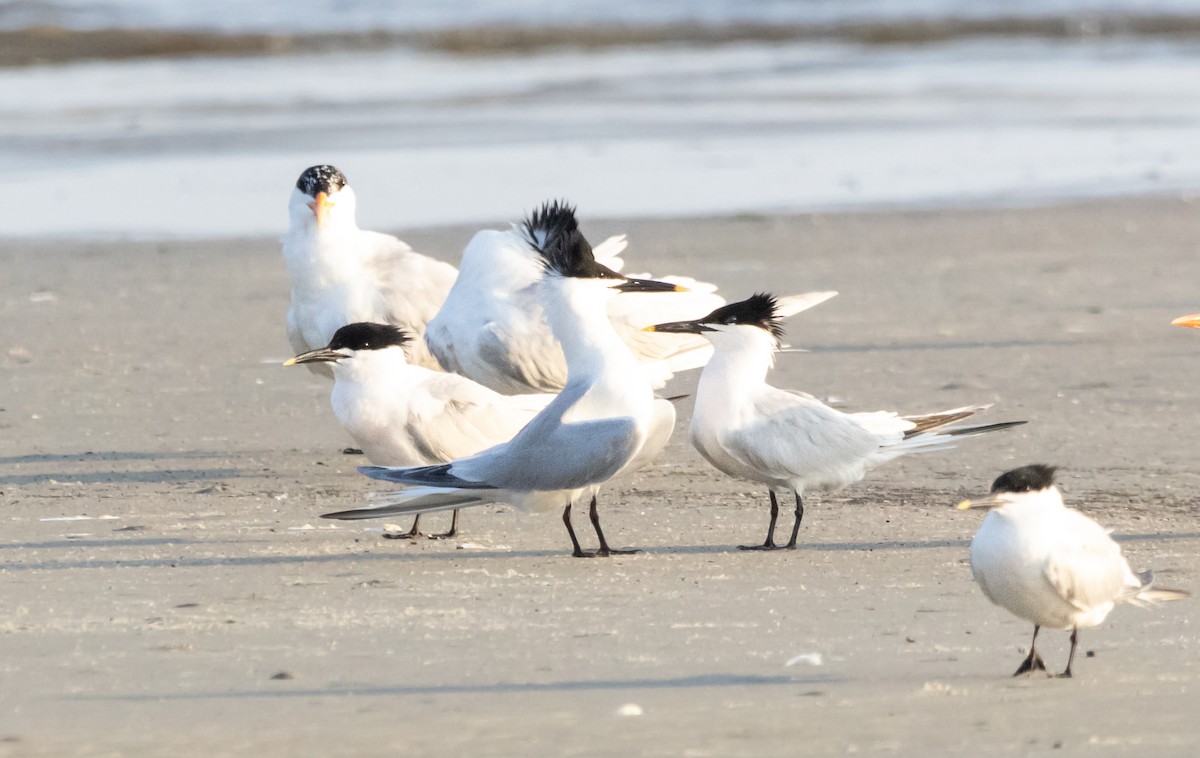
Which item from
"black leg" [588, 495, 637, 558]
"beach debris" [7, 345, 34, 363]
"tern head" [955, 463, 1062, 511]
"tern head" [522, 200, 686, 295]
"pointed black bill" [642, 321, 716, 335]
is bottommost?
"black leg" [588, 495, 637, 558]

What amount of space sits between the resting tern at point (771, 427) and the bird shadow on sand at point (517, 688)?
4.11 ft

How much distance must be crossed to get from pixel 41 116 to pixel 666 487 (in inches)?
535

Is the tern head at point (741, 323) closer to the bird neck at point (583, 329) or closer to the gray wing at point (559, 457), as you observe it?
the bird neck at point (583, 329)

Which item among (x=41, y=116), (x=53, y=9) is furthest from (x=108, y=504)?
(x=53, y=9)

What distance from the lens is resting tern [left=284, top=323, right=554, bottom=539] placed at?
555 cm

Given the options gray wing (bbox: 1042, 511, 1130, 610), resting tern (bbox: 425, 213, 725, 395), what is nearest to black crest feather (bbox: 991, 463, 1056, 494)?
gray wing (bbox: 1042, 511, 1130, 610)

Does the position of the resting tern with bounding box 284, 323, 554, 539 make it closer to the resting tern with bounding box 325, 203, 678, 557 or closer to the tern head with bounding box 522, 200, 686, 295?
the resting tern with bounding box 325, 203, 678, 557

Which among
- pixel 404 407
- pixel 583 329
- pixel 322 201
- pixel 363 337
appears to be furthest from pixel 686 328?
pixel 322 201

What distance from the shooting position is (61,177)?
14.5 meters

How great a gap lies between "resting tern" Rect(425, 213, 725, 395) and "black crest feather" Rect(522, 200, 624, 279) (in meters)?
0.83

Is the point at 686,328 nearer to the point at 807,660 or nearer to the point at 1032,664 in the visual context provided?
the point at 807,660

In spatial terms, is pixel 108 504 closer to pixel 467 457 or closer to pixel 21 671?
pixel 467 457

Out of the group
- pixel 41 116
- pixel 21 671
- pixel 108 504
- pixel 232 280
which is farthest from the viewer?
pixel 41 116

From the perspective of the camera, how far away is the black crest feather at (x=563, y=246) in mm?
5484
